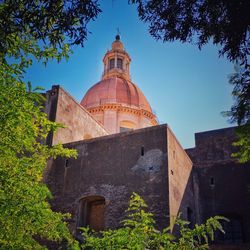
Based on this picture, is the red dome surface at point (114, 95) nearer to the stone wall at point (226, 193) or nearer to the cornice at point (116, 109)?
the cornice at point (116, 109)

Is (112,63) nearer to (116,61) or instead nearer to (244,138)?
(116,61)

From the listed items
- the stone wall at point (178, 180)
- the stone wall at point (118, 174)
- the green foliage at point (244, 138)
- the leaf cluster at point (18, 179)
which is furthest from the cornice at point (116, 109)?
the leaf cluster at point (18, 179)

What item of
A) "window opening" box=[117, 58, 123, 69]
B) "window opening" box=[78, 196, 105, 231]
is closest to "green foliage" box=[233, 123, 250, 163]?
"window opening" box=[78, 196, 105, 231]

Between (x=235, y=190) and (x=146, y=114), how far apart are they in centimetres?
1266

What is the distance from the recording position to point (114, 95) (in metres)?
28.7

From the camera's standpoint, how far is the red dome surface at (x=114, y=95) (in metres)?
28.2

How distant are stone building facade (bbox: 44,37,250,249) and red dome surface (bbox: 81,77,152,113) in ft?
24.5

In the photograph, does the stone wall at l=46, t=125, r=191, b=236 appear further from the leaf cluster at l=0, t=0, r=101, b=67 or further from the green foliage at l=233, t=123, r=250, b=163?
the leaf cluster at l=0, t=0, r=101, b=67

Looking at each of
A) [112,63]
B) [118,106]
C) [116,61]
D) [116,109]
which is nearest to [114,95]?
[118,106]

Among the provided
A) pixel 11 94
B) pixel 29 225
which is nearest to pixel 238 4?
pixel 11 94

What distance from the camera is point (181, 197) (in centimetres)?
1441

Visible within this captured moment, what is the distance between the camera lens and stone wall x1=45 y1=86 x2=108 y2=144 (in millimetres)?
16719

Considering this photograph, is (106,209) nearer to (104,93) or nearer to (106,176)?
(106,176)

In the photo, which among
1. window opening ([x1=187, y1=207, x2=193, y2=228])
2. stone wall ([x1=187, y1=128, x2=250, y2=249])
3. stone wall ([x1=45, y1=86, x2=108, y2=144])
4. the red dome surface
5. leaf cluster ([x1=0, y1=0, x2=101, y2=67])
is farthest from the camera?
the red dome surface
